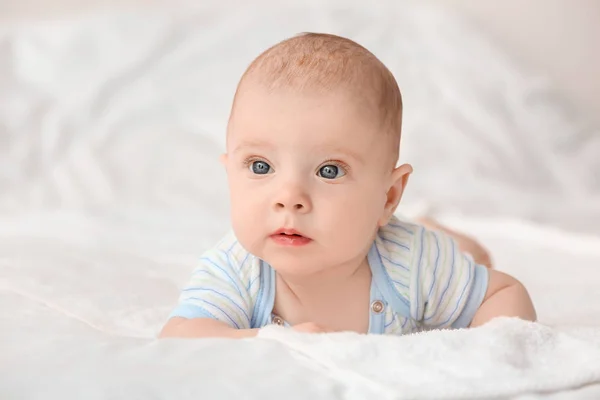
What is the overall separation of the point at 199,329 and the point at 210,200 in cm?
102

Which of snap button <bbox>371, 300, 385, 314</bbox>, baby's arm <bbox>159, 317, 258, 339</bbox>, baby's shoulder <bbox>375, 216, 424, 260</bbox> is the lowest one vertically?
baby's arm <bbox>159, 317, 258, 339</bbox>

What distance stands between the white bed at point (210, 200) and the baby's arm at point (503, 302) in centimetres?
11

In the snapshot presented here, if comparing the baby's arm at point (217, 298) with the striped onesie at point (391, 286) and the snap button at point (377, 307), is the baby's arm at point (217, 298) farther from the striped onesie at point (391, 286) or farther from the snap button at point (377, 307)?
the snap button at point (377, 307)

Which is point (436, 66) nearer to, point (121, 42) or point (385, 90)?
point (121, 42)

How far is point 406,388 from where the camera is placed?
88 cm

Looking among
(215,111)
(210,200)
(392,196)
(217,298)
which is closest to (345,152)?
(392,196)

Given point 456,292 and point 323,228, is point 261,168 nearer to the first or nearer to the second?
point 323,228

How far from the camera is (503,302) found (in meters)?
1.25

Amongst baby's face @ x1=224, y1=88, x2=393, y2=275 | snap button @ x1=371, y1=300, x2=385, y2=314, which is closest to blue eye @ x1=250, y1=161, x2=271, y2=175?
baby's face @ x1=224, y1=88, x2=393, y2=275

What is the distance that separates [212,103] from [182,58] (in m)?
0.17

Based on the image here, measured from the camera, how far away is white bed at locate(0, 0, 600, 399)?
917 millimetres

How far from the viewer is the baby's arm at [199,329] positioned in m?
1.11

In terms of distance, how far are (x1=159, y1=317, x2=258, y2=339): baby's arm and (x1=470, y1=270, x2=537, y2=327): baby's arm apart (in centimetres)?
33

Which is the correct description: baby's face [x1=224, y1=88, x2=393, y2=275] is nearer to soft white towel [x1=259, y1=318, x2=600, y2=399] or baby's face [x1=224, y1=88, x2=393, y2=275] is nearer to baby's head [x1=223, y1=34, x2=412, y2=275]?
baby's head [x1=223, y1=34, x2=412, y2=275]
